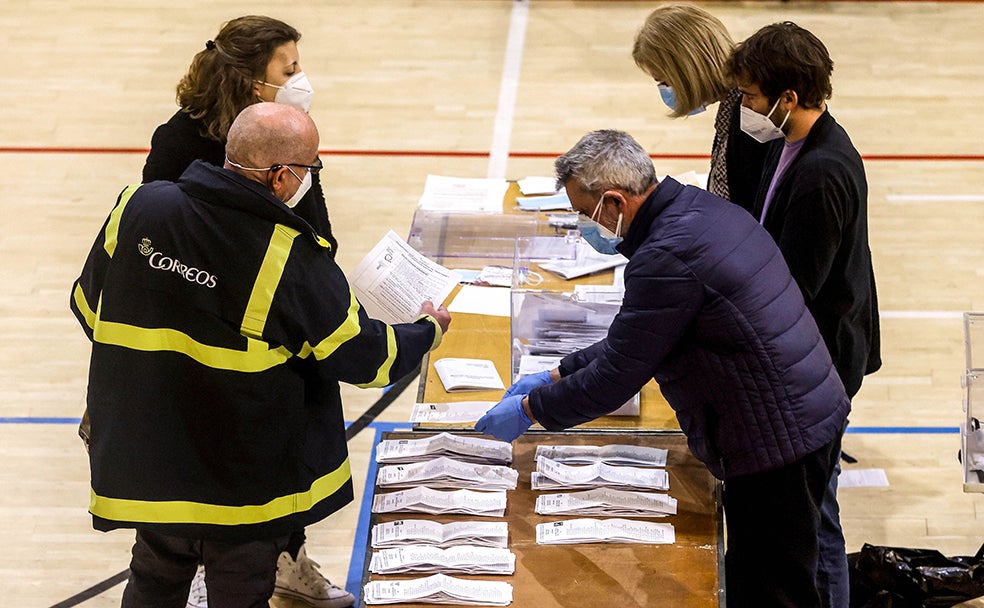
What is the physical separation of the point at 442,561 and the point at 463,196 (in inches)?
93.6

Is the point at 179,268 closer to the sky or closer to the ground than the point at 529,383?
closer to the sky

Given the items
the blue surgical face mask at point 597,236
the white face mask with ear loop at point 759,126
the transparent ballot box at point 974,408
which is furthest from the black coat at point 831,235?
the blue surgical face mask at point 597,236

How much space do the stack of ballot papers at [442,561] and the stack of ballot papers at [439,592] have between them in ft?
0.17

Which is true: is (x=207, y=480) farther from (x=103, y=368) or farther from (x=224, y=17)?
(x=224, y=17)

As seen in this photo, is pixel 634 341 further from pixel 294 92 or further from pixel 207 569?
pixel 294 92

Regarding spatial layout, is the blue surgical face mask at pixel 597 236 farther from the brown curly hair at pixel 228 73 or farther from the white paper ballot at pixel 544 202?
the white paper ballot at pixel 544 202

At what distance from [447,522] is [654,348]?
781 millimetres

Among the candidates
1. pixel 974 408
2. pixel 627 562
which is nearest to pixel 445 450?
pixel 627 562

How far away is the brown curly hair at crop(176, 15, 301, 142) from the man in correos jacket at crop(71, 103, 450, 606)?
636mm

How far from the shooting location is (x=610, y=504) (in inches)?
129

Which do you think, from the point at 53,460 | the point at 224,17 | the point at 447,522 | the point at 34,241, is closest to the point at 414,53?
the point at 224,17

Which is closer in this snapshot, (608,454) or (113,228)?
(113,228)

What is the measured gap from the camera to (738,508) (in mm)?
3227

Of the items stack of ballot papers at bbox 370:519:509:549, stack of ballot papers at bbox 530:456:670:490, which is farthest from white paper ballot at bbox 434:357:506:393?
stack of ballot papers at bbox 370:519:509:549
